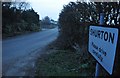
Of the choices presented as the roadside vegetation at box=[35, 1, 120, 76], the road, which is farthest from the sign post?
the road

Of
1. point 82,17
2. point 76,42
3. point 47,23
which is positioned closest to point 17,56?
point 76,42

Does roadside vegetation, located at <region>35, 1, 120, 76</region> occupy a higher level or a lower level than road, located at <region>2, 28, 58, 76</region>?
higher

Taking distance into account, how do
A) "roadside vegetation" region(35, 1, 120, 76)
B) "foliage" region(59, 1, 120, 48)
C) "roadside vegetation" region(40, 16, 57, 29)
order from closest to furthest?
"roadside vegetation" region(35, 1, 120, 76) → "foliage" region(59, 1, 120, 48) → "roadside vegetation" region(40, 16, 57, 29)

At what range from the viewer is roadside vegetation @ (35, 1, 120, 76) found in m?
8.95

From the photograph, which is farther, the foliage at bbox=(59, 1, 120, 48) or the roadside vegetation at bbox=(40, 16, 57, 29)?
Answer: the roadside vegetation at bbox=(40, 16, 57, 29)

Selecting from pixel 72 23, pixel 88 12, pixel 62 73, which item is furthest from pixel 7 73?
pixel 72 23

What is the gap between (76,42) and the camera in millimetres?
16484

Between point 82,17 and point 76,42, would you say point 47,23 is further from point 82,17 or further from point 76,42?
point 82,17

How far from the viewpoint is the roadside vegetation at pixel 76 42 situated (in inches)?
352

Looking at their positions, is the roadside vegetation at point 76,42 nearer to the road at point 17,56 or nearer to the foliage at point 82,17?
the foliage at point 82,17

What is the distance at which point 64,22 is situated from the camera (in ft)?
58.2

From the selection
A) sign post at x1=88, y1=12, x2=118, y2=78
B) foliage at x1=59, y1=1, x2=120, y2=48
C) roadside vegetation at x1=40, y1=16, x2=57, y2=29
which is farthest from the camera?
roadside vegetation at x1=40, y1=16, x2=57, y2=29

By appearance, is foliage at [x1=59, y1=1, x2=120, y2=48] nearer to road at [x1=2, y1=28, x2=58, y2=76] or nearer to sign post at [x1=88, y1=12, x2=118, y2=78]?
road at [x1=2, y1=28, x2=58, y2=76]

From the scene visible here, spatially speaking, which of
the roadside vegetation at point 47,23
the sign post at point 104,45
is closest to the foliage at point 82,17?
the sign post at point 104,45
